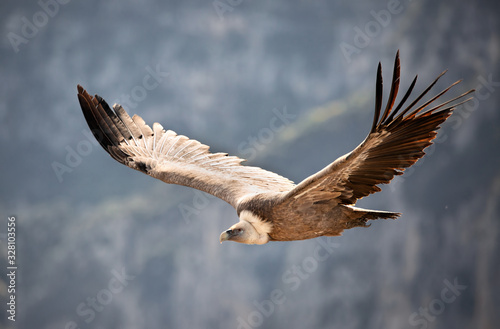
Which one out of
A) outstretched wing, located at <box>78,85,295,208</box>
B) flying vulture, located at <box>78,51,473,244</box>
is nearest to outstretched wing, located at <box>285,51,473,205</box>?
flying vulture, located at <box>78,51,473,244</box>

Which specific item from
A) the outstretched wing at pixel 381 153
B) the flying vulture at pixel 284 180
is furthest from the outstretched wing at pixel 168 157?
the outstretched wing at pixel 381 153

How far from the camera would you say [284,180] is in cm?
690

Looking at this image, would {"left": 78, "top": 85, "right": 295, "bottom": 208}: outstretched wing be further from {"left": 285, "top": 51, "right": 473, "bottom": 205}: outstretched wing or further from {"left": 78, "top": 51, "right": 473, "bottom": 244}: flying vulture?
{"left": 285, "top": 51, "right": 473, "bottom": 205}: outstretched wing

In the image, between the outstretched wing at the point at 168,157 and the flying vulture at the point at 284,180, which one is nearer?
the flying vulture at the point at 284,180

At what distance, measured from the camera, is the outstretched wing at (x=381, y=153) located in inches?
178

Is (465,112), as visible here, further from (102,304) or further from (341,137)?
(102,304)

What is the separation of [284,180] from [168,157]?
1588mm

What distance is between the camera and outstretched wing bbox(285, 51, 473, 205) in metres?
4.52

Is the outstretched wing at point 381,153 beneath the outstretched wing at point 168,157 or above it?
beneath

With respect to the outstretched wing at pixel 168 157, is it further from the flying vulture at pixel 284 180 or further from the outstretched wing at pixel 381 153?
the outstretched wing at pixel 381 153

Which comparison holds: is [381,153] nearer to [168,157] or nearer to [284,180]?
[284,180]

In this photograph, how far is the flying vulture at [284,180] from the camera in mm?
4605

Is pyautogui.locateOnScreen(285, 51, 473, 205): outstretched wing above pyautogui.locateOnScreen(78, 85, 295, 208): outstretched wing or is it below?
below

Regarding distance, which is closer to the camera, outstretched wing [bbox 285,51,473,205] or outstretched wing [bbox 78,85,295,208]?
outstretched wing [bbox 285,51,473,205]
